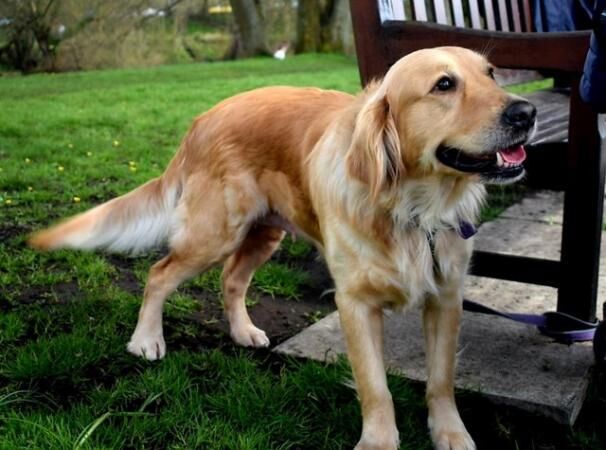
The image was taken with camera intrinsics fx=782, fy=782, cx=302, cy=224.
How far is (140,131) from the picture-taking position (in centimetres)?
827

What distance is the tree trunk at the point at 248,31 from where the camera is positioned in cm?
2327

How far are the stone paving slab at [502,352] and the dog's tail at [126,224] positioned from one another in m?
0.79

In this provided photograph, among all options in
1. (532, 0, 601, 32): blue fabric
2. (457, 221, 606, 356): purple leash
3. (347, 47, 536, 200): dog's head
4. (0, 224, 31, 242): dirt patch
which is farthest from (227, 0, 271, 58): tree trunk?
(347, 47, 536, 200): dog's head

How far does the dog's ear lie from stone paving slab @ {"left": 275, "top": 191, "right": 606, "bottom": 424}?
0.93 meters

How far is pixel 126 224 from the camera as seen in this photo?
3.52 metres

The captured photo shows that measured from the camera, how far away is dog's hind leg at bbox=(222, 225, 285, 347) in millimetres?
3383

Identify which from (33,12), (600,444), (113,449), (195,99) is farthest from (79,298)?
(33,12)

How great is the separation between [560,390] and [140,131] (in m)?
6.29

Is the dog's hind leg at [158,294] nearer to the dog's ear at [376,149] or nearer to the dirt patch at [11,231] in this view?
the dog's ear at [376,149]

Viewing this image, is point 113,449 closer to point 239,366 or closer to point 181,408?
point 181,408

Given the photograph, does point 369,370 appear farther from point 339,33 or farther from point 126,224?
point 339,33

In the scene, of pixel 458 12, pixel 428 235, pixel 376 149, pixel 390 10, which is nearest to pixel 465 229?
pixel 428 235

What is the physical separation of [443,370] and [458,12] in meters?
1.92

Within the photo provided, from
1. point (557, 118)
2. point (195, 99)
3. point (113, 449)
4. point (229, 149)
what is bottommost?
point (195, 99)
